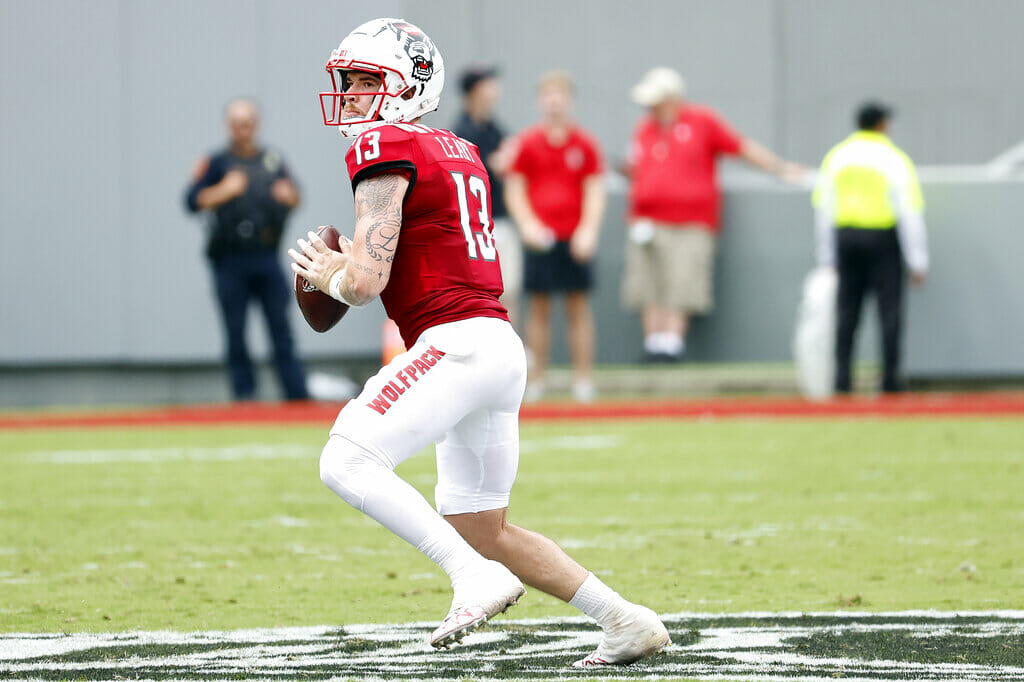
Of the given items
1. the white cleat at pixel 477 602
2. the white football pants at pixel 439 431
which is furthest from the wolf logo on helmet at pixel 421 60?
the white cleat at pixel 477 602

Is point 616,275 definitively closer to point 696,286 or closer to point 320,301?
point 696,286

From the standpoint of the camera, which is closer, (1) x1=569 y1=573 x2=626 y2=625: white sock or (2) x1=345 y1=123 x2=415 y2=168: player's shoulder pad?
(2) x1=345 y1=123 x2=415 y2=168: player's shoulder pad

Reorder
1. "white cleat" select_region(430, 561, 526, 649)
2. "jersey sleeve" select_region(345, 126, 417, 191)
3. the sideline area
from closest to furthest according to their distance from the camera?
"white cleat" select_region(430, 561, 526, 649), "jersey sleeve" select_region(345, 126, 417, 191), the sideline area

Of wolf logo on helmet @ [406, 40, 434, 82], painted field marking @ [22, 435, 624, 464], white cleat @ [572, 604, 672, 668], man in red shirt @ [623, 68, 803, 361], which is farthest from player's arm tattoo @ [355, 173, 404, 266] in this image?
man in red shirt @ [623, 68, 803, 361]

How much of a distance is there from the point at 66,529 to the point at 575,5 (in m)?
10.9

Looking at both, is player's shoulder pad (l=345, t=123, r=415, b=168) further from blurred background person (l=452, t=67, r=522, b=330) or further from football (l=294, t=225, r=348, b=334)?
blurred background person (l=452, t=67, r=522, b=330)

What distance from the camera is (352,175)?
13.9ft

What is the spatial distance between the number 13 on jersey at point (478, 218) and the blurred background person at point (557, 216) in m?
8.60

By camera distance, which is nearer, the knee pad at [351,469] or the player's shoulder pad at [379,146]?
the knee pad at [351,469]

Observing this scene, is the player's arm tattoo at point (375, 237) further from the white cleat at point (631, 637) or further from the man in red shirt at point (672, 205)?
the man in red shirt at point (672, 205)

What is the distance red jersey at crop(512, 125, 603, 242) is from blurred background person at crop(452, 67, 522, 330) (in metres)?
0.18

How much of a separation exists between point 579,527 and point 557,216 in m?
6.60

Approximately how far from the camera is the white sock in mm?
4289

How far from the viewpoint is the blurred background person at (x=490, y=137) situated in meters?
12.7
